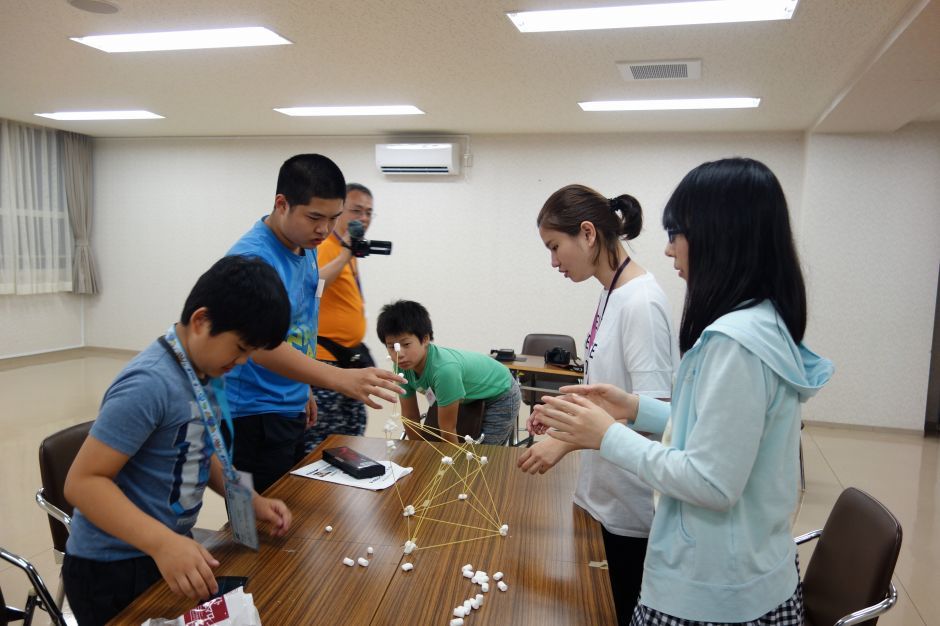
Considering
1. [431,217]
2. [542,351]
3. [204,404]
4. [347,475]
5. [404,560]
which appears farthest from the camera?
[431,217]

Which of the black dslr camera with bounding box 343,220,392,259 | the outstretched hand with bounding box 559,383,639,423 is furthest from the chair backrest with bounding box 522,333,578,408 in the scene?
the outstretched hand with bounding box 559,383,639,423

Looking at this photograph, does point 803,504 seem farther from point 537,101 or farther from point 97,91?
point 97,91

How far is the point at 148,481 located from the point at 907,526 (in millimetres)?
4278

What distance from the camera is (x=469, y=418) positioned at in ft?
10.1

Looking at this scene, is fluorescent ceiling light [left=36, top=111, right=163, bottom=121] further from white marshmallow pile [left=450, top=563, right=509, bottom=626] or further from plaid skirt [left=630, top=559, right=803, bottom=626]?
plaid skirt [left=630, top=559, right=803, bottom=626]

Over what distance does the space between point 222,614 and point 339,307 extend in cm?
201

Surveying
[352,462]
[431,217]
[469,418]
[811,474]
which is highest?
[431,217]

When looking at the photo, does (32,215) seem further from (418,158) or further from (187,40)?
(187,40)

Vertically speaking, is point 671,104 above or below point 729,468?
above

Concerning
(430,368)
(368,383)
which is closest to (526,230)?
(430,368)

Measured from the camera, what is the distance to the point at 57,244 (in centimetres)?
815

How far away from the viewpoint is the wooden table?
4.27 feet

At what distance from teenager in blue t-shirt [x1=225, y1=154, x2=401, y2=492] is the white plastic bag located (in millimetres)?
800

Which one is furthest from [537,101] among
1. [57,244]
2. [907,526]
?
[57,244]
